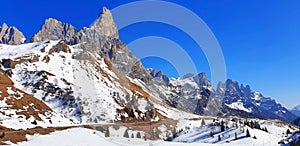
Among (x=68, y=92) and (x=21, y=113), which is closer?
(x=21, y=113)

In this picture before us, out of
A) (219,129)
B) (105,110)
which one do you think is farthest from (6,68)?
(219,129)

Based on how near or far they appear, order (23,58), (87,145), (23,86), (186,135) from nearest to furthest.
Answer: (87,145), (186,135), (23,86), (23,58)

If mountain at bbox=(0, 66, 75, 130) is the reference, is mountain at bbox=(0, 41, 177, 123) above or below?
above

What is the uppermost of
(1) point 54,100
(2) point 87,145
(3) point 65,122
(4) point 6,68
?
(4) point 6,68

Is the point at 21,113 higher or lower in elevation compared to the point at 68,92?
lower

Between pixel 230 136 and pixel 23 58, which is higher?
pixel 23 58

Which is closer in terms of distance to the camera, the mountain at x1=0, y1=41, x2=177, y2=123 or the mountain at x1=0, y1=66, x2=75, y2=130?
the mountain at x1=0, y1=66, x2=75, y2=130

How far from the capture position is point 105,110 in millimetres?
149125

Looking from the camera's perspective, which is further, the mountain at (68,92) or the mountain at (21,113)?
the mountain at (68,92)

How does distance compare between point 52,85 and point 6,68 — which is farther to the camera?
point 6,68

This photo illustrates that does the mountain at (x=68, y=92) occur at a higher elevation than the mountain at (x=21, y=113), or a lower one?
higher

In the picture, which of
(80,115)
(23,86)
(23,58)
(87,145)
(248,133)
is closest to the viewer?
(87,145)

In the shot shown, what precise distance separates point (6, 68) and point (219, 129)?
12515cm

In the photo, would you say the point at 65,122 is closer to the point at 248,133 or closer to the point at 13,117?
the point at 13,117
